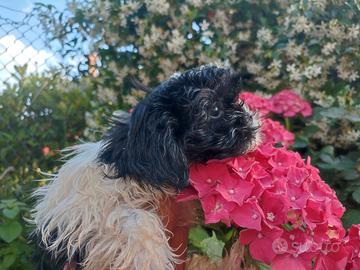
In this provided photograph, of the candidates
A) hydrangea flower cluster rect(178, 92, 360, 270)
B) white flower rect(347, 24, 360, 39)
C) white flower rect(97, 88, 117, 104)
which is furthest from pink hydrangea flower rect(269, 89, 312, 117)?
hydrangea flower cluster rect(178, 92, 360, 270)

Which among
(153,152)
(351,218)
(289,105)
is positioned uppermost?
(153,152)

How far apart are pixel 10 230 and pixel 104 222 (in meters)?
0.86

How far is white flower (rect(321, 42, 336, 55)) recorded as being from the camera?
6.39 ft

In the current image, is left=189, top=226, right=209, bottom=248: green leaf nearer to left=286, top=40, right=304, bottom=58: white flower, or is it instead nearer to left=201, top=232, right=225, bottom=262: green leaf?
left=201, top=232, right=225, bottom=262: green leaf

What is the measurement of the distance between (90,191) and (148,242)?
114mm

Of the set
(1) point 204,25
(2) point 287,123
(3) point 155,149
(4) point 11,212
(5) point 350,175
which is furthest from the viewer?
(1) point 204,25

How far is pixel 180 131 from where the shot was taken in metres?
0.69

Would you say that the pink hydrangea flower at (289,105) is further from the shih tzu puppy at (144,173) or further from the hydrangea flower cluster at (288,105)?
the shih tzu puppy at (144,173)

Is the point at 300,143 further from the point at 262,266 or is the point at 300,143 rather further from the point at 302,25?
the point at 262,266

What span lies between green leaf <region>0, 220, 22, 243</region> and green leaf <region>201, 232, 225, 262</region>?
2.28 ft

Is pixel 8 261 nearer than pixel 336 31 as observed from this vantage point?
Yes

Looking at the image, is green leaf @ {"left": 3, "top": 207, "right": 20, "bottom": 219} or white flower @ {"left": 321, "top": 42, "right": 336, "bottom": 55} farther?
white flower @ {"left": 321, "top": 42, "right": 336, "bottom": 55}

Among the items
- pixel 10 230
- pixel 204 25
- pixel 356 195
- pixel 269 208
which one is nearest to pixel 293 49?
pixel 204 25

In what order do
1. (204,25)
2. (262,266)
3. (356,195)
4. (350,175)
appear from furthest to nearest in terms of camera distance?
(204,25) → (350,175) → (356,195) → (262,266)
